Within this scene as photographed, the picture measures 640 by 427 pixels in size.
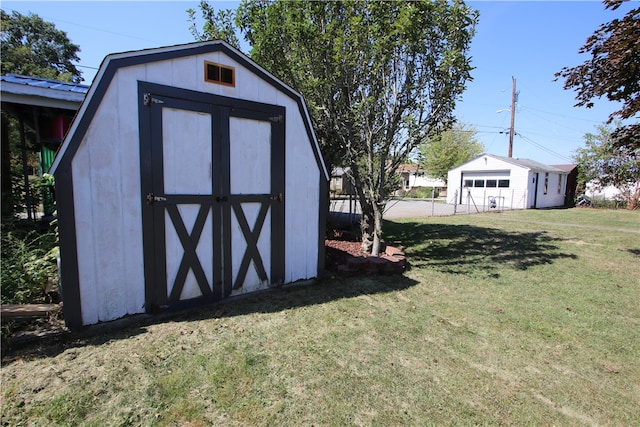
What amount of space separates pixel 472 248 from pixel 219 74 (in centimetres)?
729

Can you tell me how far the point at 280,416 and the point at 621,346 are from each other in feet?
12.2

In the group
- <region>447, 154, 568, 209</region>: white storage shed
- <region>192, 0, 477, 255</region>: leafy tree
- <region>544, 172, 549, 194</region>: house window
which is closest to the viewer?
<region>192, 0, 477, 255</region>: leafy tree

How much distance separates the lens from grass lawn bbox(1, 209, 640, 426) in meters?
2.30

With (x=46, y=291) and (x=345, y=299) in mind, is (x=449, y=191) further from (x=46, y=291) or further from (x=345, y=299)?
(x=46, y=291)

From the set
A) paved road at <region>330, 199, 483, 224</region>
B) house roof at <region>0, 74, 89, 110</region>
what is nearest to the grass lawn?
house roof at <region>0, 74, 89, 110</region>

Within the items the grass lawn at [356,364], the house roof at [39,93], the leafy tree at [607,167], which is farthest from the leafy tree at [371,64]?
the leafy tree at [607,167]

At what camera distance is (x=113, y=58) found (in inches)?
123

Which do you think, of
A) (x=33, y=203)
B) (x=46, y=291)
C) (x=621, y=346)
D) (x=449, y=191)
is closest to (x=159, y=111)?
(x=46, y=291)

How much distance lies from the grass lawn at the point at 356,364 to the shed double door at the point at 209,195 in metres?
0.37

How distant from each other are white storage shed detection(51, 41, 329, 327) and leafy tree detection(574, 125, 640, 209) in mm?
24276

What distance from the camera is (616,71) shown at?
6594mm

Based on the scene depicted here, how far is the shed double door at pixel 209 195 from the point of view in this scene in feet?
11.5

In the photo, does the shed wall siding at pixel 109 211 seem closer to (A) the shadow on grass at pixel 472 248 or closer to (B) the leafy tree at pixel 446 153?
(A) the shadow on grass at pixel 472 248

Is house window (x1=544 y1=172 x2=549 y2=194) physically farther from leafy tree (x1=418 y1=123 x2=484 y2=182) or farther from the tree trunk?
the tree trunk
